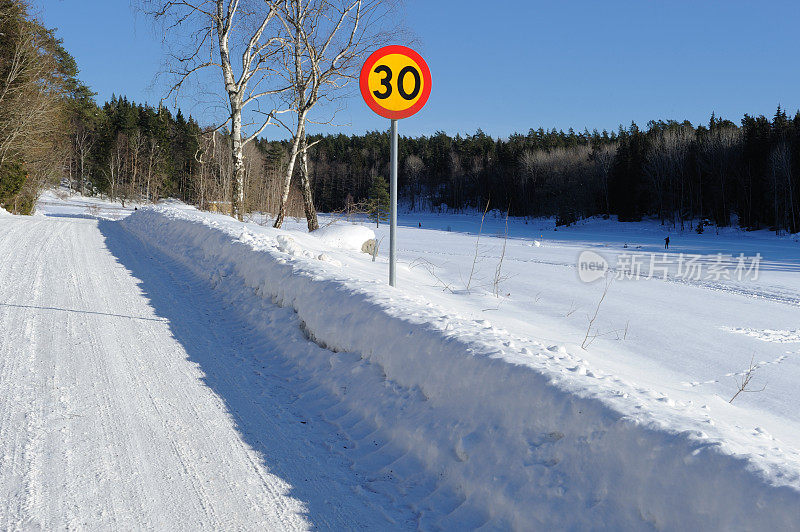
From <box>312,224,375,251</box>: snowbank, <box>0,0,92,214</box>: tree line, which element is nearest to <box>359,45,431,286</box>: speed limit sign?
<box>312,224,375,251</box>: snowbank

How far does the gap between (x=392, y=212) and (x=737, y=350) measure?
480 centimetres

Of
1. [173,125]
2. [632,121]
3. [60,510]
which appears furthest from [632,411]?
[632,121]

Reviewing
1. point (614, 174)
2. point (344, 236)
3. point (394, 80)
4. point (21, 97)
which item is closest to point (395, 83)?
point (394, 80)

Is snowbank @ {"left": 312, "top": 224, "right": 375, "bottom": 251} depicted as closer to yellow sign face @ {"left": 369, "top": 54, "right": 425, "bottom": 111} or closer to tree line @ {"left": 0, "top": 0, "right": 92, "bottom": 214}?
yellow sign face @ {"left": 369, "top": 54, "right": 425, "bottom": 111}

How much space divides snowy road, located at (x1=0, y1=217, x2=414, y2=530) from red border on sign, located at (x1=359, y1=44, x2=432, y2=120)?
9.30 feet

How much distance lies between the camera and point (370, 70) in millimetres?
5500

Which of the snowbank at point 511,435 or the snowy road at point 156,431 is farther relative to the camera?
the snowy road at point 156,431

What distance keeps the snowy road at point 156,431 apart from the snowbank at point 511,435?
0.31m

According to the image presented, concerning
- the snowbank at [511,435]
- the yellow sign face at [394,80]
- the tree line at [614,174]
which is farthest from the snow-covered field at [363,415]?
the tree line at [614,174]

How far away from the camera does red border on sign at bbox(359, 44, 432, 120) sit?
17.9 feet

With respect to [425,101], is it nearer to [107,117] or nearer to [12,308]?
[12,308]

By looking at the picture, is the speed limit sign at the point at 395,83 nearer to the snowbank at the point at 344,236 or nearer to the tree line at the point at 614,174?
the snowbank at the point at 344,236

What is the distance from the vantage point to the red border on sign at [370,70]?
5457 mm

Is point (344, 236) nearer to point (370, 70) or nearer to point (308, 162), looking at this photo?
point (370, 70)
